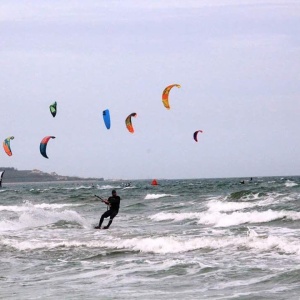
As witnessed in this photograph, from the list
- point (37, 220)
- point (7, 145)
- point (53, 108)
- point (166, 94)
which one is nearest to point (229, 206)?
point (166, 94)

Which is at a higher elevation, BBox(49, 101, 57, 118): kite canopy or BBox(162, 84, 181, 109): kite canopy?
BBox(162, 84, 181, 109): kite canopy

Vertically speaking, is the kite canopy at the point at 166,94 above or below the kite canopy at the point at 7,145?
above

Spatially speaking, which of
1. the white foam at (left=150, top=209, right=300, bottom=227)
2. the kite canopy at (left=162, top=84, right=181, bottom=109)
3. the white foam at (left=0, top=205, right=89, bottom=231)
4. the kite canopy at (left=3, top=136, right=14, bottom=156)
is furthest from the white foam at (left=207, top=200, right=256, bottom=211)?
the kite canopy at (left=3, top=136, right=14, bottom=156)

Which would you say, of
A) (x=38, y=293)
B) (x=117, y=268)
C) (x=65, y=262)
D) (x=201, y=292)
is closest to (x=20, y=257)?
(x=65, y=262)

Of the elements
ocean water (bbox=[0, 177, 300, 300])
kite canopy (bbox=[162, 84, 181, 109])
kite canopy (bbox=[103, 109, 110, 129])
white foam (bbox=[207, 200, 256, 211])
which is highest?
kite canopy (bbox=[162, 84, 181, 109])

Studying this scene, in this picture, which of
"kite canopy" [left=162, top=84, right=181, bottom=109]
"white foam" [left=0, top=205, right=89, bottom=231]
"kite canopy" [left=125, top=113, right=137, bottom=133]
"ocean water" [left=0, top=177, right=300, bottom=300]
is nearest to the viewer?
"ocean water" [left=0, top=177, right=300, bottom=300]

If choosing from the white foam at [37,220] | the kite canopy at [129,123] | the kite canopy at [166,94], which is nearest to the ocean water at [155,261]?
the white foam at [37,220]

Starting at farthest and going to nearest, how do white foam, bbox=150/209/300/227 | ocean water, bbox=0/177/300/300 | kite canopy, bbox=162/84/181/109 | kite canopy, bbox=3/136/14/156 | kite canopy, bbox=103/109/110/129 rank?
kite canopy, bbox=3/136/14/156
kite canopy, bbox=162/84/181/109
kite canopy, bbox=103/109/110/129
white foam, bbox=150/209/300/227
ocean water, bbox=0/177/300/300

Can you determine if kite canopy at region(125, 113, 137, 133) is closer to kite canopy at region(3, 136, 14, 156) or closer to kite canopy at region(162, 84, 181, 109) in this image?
kite canopy at region(162, 84, 181, 109)

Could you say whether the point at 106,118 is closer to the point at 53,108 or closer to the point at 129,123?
the point at 53,108

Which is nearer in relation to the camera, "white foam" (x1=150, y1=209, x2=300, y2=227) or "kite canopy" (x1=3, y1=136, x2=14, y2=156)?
"white foam" (x1=150, y1=209, x2=300, y2=227)

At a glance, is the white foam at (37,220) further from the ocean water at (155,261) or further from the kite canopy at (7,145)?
the kite canopy at (7,145)

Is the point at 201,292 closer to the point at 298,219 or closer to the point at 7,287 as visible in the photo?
the point at 7,287

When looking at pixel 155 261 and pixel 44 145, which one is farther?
pixel 44 145
